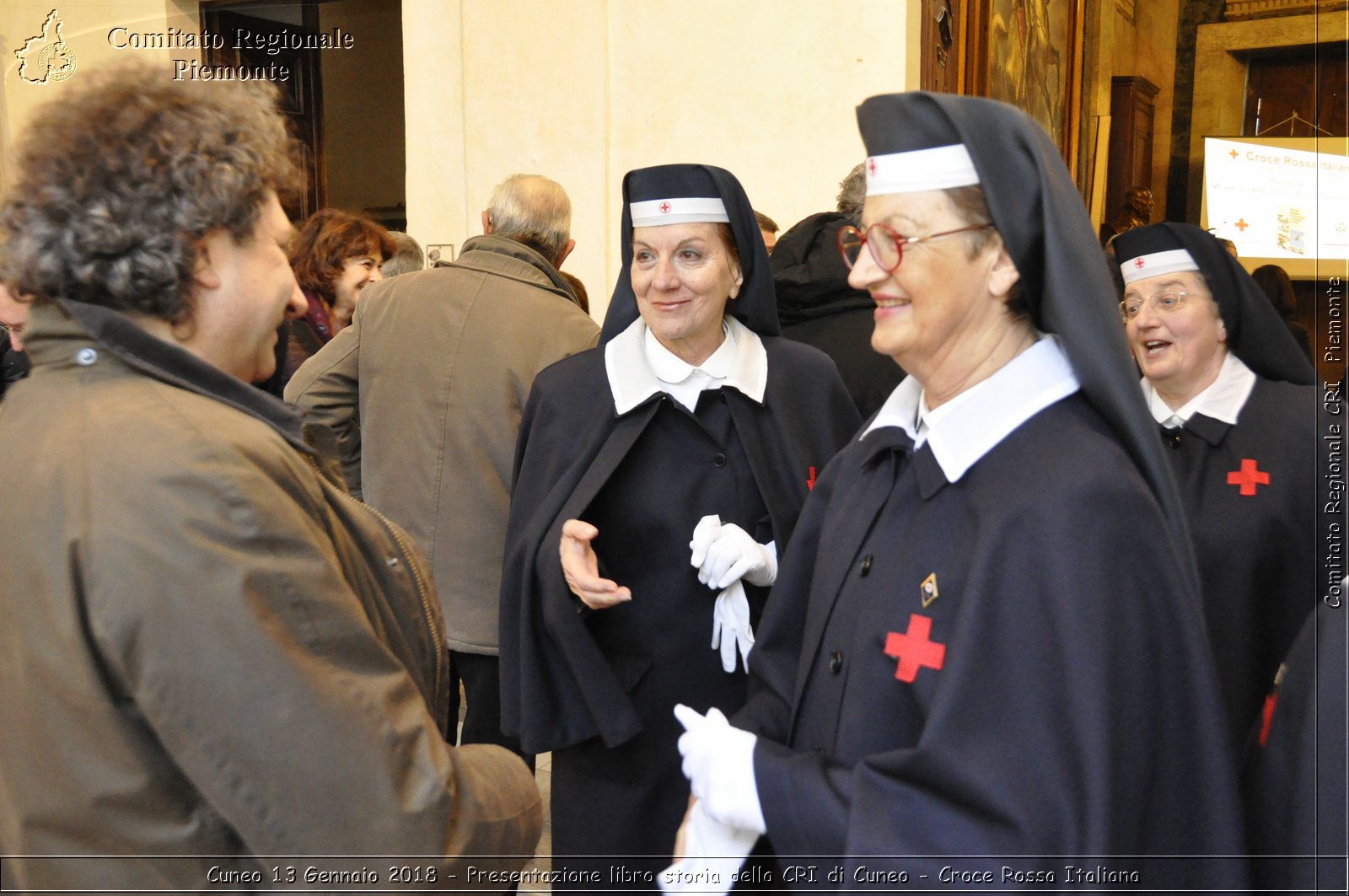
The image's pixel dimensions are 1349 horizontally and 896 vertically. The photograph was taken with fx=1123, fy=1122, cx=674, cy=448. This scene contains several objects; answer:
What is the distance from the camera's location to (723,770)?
1777mm

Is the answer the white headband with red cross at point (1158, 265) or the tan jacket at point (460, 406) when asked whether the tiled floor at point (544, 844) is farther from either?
the white headband with red cross at point (1158, 265)

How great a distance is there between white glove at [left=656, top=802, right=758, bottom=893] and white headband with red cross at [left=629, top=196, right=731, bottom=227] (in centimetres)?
Result: 161

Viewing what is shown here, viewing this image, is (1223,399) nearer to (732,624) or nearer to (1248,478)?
(1248,478)

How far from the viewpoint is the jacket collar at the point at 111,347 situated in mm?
1475

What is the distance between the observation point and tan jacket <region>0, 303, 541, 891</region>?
137 cm

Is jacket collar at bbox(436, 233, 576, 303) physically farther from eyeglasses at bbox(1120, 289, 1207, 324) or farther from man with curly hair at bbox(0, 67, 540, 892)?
man with curly hair at bbox(0, 67, 540, 892)

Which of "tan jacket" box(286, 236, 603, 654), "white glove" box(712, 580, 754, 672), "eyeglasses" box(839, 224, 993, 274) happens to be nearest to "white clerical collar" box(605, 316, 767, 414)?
"white glove" box(712, 580, 754, 672)

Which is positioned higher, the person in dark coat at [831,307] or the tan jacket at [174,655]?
the person in dark coat at [831,307]

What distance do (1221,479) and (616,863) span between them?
1992 mm

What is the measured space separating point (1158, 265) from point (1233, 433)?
58 centimetres

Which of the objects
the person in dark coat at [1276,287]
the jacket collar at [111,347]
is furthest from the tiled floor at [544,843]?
the person in dark coat at [1276,287]

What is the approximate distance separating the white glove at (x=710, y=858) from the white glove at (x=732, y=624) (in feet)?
2.89

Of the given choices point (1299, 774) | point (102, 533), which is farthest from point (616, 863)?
point (102, 533)

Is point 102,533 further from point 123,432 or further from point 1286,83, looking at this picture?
point 1286,83
